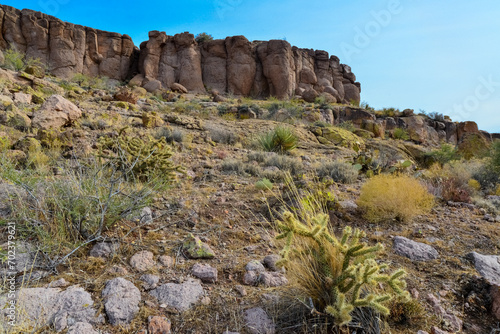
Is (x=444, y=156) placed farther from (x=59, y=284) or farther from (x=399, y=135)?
(x=399, y=135)

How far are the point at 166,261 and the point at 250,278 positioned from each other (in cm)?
73

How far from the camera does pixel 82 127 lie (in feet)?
21.2

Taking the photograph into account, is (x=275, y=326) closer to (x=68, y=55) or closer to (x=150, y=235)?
(x=150, y=235)

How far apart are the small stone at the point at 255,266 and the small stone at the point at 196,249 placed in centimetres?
35

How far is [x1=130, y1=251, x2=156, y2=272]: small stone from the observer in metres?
2.25

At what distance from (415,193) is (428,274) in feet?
5.20

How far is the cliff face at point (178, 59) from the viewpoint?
82.1 ft

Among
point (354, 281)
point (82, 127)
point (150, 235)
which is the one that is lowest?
point (150, 235)

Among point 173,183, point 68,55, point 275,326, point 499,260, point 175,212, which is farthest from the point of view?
point 68,55

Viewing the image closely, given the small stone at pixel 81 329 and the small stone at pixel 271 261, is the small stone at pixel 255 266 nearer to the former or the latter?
the small stone at pixel 271 261

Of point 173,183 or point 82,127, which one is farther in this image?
point 82,127

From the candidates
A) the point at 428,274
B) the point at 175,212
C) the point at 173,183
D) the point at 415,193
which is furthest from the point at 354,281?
the point at 173,183

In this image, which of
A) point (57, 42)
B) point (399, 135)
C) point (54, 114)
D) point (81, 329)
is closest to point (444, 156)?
point (81, 329)

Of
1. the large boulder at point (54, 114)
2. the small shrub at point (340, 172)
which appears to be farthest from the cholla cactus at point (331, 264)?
the large boulder at point (54, 114)
